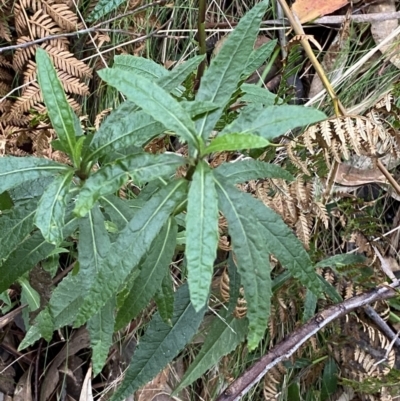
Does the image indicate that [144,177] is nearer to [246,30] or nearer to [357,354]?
[246,30]

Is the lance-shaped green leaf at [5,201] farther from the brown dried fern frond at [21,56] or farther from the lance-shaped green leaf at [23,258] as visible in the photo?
the brown dried fern frond at [21,56]

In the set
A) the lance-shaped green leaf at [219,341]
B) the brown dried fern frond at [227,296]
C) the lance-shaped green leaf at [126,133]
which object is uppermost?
the lance-shaped green leaf at [126,133]

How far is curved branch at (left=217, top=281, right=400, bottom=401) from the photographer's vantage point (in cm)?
95

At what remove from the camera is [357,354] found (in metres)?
1.31

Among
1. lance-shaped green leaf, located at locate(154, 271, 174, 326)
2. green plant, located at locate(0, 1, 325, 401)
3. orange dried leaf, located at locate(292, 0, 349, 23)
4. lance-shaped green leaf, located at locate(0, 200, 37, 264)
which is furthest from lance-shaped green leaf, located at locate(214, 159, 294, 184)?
orange dried leaf, located at locate(292, 0, 349, 23)

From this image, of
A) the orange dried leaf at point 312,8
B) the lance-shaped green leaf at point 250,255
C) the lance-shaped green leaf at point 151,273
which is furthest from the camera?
the orange dried leaf at point 312,8

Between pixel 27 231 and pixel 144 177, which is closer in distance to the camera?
pixel 144 177

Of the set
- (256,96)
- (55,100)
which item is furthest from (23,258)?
(256,96)

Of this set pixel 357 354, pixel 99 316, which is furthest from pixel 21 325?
pixel 357 354

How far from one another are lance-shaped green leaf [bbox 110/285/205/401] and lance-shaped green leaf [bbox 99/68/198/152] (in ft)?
1.68

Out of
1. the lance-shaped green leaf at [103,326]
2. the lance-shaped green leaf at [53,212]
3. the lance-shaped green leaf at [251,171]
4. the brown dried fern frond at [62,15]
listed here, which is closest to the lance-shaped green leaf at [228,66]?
the lance-shaped green leaf at [251,171]

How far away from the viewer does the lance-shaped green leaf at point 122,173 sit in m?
0.76

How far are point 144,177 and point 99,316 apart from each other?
300 millimetres

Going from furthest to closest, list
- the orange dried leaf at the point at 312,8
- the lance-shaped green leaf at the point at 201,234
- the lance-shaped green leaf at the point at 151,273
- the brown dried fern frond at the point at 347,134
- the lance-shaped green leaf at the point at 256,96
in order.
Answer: the orange dried leaf at the point at 312,8 → the lance-shaped green leaf at the point at 256,96 → the brown dried fern frond at the point at 347,134 → the lance-shaped green leaf at the point at 151,273 → the lance-shaped green leaf at the point at 201,234
